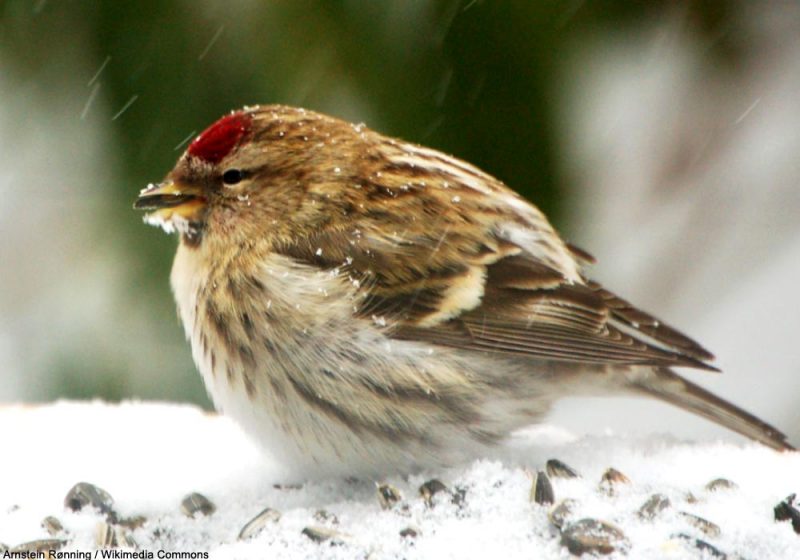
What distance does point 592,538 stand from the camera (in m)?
1.92

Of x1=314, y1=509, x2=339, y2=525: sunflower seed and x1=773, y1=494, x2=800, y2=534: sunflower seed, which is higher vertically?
x1=314, y1=509, x2=339, y2=525: sunflower seed

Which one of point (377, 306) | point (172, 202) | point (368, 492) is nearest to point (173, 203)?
point (172, 202)

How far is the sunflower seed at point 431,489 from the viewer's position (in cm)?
220

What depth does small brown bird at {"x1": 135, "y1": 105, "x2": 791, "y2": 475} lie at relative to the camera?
2.35 m

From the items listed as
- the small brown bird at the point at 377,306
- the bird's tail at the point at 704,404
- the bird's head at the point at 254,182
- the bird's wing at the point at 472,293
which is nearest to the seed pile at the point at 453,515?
the small brown bird at the point at 377,306

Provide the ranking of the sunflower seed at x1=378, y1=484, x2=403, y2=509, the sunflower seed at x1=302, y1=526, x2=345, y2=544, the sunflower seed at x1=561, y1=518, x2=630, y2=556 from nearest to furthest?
the sunflower seed at x1=561, y1=518, x2=630, y2=556, the sunflower seed at x1=302, y1=526, x2=345, y2=544, the sunflower seed at x1=378, y1=484, x2=403, y2=509

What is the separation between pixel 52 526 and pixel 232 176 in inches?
33.5

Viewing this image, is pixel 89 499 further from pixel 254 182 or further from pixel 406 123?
pixel 406 123

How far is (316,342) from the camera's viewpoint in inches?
92.4

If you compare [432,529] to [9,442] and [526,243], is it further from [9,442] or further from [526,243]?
[9,442]

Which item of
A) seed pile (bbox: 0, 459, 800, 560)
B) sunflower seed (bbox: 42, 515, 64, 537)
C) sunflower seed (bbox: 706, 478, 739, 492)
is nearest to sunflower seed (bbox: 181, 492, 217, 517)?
seed pile (bbox: 0, 459, 800, 560)

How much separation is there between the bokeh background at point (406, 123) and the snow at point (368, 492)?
47cm

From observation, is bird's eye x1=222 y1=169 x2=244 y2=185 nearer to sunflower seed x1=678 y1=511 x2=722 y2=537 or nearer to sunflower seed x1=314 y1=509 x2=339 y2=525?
sunflower seed x1=314 y1=509 x2=339 y2=525

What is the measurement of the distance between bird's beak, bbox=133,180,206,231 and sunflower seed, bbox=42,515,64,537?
0.72m
